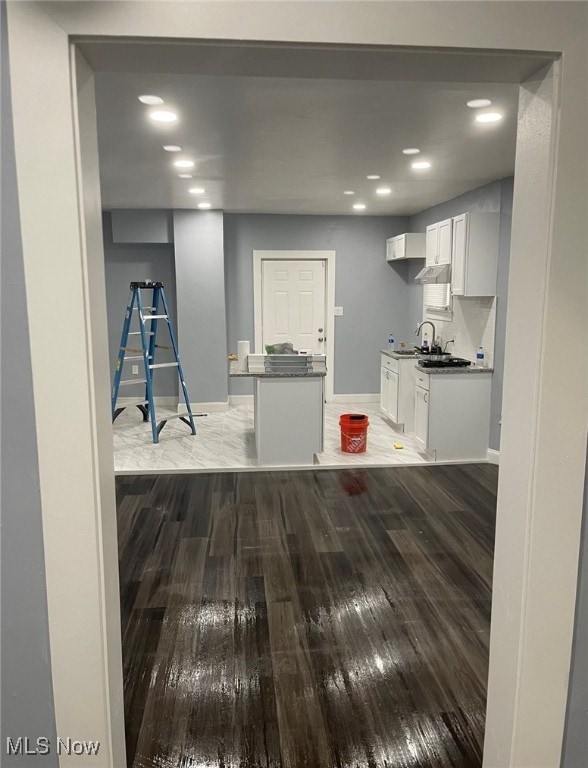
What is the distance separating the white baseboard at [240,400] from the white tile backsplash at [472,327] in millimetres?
2748

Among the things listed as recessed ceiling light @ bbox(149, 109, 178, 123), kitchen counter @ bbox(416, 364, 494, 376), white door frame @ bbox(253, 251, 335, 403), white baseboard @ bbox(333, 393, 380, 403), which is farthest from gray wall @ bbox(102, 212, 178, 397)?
recessed ceiling light @ bbox(149, 109, 178, 123)

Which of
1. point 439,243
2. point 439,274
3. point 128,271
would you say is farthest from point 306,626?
point 128,271

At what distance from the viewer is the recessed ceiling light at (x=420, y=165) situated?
4.32 m

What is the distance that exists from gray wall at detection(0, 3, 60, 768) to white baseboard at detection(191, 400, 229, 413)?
6.03m

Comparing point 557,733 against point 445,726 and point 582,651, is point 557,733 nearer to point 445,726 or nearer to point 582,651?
point 582,651

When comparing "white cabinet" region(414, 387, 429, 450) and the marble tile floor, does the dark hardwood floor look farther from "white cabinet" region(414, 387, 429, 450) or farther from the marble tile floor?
"white cabinet" region(414, 387, 429, 450)

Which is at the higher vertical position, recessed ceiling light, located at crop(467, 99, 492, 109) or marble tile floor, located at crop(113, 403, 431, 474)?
recessed ceiling light, located at crop(467, 99, 492, 109)

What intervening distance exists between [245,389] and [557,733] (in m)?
6.52

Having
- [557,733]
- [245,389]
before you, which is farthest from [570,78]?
[245,389]

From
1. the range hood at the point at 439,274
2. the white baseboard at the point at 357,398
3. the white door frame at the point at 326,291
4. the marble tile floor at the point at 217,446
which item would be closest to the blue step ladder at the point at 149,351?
the marble tile floor at the point at 217,446

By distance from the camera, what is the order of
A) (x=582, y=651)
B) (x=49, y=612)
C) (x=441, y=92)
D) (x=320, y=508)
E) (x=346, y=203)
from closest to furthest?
(x=49, y=612) < (x=582, y=651) < (x=441, y=92) < (x=320, y=508) < (x=346, y=203)

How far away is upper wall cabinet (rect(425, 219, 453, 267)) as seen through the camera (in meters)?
5.49

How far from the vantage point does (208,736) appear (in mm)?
2025

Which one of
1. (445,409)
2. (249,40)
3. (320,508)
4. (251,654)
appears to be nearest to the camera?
(249,40)
